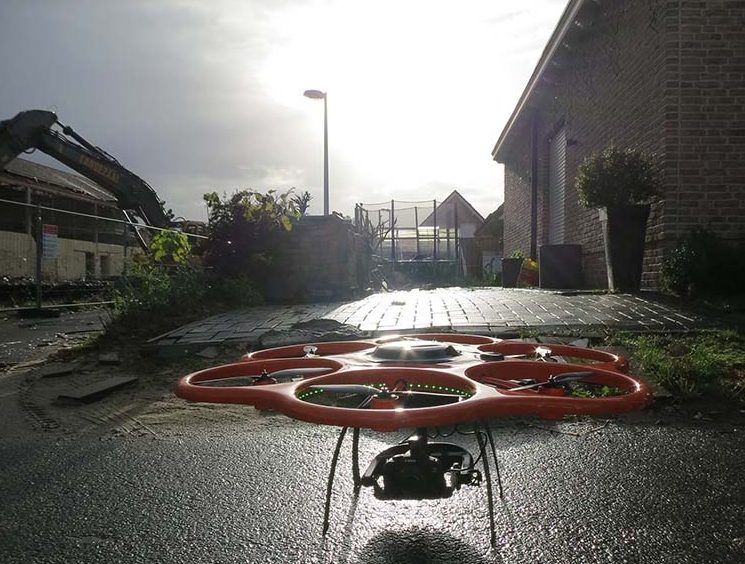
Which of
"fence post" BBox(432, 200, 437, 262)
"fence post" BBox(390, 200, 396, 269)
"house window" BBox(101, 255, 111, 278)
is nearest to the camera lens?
"house window" BBox(101, 255, 111, 278)

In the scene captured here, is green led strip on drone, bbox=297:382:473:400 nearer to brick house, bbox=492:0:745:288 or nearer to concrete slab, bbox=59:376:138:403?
concrete slab, bbox=59:376:138:403

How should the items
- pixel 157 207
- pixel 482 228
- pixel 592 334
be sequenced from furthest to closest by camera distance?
pixel 482 228 < pixel 157 207 < pixel 592 334

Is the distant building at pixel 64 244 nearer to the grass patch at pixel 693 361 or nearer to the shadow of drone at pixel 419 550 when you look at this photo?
the grass patch at pixel 693 361

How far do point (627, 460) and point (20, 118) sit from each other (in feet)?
56.5

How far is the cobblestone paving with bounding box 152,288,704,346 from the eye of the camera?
5.75 metres

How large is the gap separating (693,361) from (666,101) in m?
5.02

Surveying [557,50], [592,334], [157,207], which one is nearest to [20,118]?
[157,207]

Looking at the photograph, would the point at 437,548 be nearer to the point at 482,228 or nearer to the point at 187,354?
the point at 187,354

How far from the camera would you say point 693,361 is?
4.19m

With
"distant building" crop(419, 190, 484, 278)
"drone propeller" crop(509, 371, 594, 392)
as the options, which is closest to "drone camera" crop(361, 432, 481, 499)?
"drone propeller" crop(509, 371, 594, 392)

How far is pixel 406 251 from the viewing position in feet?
79.6

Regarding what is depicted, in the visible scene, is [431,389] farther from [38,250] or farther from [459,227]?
[459,227]

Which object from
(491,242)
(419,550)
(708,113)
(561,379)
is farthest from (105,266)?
(561,379)

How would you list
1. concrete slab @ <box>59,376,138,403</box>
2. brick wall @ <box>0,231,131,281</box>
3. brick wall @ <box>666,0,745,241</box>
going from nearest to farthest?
concrete slab @ <box>59,376,138,403</box>, brick wall @ <box>666,0,745,241</box>, brick wall @ <box>0,231,131,281</box>
